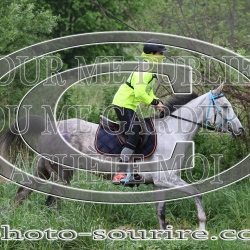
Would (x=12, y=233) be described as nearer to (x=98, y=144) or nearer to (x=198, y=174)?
(x=98, y=144)

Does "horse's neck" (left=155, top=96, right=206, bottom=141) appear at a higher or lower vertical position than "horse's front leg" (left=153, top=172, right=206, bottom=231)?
higher

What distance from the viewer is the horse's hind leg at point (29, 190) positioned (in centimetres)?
753

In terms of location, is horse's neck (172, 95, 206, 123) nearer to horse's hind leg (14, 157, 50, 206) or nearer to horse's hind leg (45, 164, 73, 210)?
horse's hind leg (45, 164, 73, 210)

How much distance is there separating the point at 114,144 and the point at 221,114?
1.50 m

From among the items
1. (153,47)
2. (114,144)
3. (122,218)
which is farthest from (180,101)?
(122,218)

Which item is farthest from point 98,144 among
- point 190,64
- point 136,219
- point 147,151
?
point 190,64

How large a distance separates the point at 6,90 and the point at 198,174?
4.36m

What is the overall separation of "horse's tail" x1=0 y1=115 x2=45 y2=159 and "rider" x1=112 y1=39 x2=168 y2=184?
1.52 metres

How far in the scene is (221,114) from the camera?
273 inches

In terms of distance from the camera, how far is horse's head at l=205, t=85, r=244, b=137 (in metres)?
6.91

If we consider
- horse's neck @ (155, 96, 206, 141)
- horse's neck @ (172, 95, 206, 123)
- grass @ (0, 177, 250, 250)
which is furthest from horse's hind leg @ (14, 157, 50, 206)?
horse's neck @ (172, 95, 206, 123)

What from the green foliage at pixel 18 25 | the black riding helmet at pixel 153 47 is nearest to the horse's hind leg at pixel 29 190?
the black riding helmet at pixel 153 47

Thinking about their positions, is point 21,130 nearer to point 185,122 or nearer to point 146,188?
point 146,188

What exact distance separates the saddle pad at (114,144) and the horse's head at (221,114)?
793 mm
